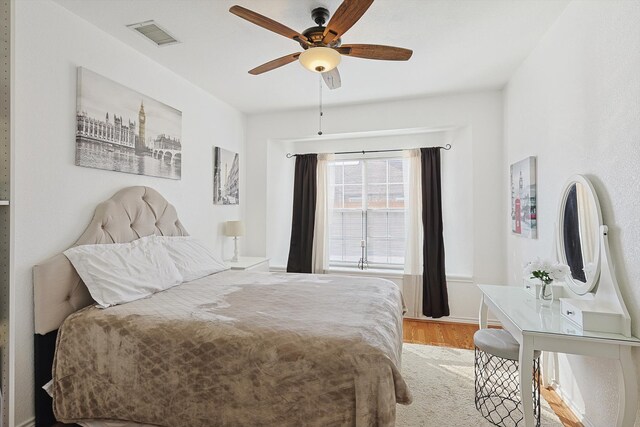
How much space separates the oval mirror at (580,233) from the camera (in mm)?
1908

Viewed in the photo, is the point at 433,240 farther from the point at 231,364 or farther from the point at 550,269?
the point at 231,364

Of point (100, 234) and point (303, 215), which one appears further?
point (303, 215)

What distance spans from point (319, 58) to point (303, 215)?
2.86 meters

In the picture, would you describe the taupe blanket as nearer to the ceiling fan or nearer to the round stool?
the round stool

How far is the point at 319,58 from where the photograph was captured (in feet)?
6.89

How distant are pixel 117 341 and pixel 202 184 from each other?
7.43ft

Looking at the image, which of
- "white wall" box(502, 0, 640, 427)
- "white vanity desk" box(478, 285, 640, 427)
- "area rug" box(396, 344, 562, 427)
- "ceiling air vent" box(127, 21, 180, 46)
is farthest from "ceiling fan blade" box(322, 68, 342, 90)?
"area rug" box(396, 344, 562, 427)

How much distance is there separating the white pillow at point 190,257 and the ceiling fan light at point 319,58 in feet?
6.23

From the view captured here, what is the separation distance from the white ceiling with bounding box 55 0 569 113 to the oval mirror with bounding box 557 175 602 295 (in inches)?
51.9

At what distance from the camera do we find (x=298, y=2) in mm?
2189

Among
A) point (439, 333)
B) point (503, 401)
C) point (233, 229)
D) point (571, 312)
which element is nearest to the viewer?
point (571, 312)

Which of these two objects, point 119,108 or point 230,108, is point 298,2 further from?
point 230,108

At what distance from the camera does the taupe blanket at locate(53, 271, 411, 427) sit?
1.50 m

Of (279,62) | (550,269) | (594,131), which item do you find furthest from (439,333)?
(279,62)
